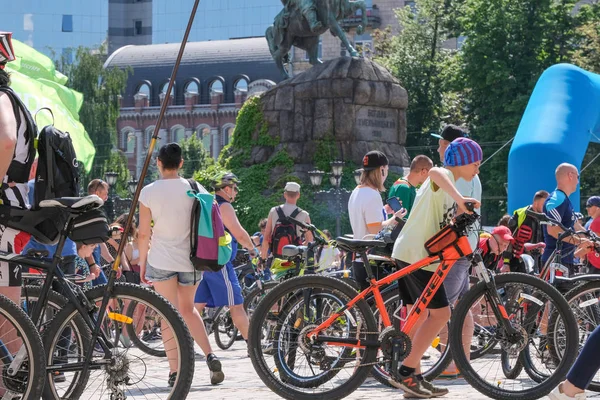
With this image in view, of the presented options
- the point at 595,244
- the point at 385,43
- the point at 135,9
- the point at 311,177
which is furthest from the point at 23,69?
the point at 135,9

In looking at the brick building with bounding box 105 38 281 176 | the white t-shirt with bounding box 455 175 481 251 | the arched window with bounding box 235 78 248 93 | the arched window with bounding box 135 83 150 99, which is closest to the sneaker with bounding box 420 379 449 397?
the white t-shirt with bounding box 455 175 481 251

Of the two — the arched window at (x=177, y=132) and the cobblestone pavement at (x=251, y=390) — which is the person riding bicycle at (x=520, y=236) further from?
the arched window at (x=177, y=132)

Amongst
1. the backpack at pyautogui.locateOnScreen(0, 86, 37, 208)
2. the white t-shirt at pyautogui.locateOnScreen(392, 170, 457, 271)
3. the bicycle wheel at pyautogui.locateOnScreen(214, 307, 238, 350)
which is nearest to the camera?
the backpack at pyautogui.locateOnScreen(0, 86, 37, 208)

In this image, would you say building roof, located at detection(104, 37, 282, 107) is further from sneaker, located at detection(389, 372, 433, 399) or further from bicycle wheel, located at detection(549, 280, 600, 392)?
sneaker, located at detection(389, 372, 433, 399)

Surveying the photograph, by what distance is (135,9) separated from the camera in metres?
130

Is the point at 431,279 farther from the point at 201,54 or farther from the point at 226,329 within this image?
the point at 201,54

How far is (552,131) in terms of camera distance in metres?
23.3

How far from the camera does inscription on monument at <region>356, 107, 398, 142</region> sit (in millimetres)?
34906

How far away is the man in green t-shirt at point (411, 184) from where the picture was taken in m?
10.5

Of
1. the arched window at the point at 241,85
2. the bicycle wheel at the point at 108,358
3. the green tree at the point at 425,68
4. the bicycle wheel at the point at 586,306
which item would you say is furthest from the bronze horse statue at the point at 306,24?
the arched window at the point at 241,85

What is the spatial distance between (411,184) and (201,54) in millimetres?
94539

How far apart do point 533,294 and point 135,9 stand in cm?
12411

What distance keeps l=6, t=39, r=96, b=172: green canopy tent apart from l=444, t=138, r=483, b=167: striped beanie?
13.5 m

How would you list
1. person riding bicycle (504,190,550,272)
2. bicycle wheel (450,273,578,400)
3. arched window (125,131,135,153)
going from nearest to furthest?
1. bicycle wheel (450,273,578,400)
2. person riding bicycle (504,190,550,272)
3. arched window (125,131,135,153)
